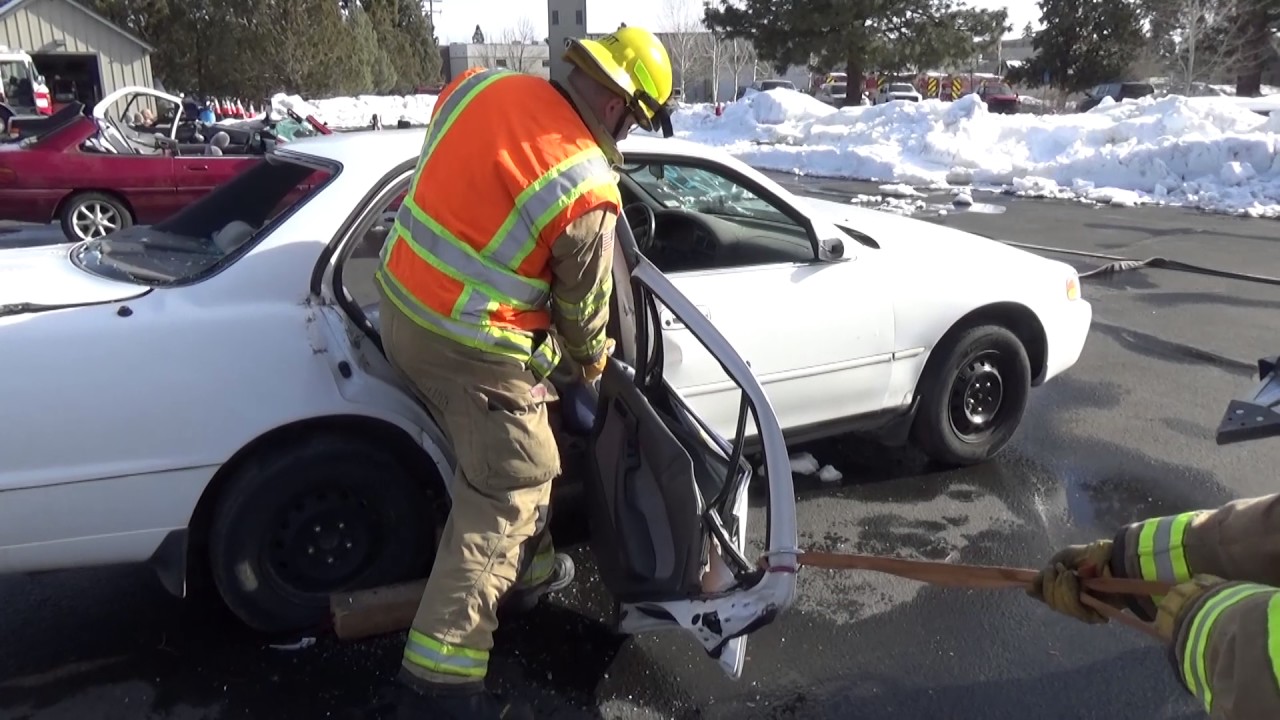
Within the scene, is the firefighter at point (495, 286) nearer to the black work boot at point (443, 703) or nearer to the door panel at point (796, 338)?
the black work boot at point (443, 703)

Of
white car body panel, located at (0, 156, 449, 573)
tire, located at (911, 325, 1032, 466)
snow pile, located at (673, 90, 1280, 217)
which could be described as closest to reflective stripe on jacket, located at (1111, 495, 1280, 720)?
white car body panel, located at (0, 156, 449, 573)

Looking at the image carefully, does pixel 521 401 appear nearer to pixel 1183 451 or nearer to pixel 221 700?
pixel 221 700

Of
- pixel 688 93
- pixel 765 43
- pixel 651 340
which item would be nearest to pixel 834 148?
pixel 765 43

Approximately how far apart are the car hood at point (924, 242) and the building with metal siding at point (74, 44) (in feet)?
95.4

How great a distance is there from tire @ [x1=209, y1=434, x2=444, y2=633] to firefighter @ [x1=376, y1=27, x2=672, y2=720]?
0.45 metres

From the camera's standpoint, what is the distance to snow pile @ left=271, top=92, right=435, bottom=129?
31109 mm

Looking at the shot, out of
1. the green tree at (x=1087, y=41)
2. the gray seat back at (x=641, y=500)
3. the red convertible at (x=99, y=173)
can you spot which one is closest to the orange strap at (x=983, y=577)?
the gray seat back at (x=641, y=500)

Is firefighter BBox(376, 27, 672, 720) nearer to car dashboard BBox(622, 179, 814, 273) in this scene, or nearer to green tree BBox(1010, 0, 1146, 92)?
car dashboard BBox(622, 179, 814, 273)

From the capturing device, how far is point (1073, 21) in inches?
1373

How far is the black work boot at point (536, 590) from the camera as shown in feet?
10.7

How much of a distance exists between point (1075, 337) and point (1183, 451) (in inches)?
34.7

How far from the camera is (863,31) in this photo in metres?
32.0

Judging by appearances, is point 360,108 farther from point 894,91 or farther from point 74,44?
point 894,91

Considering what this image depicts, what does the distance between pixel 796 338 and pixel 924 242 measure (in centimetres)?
93
